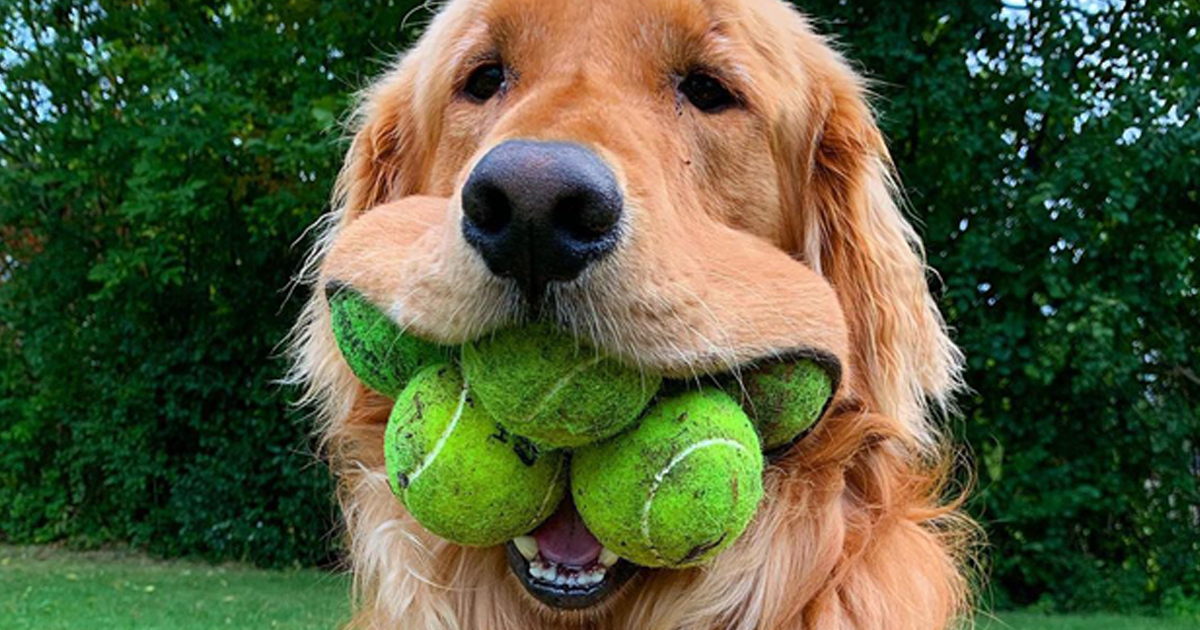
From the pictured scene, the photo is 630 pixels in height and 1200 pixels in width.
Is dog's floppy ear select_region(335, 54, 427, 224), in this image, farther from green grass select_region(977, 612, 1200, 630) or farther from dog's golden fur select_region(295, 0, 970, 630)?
green grass select_region(977, 612, 1200, 630)

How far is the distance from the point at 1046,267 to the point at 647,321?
7392mm

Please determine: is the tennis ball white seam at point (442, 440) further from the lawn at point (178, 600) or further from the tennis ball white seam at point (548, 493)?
the lawn at point (178, 600)

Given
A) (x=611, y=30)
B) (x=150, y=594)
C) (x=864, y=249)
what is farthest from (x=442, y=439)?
(x=150, y=594)

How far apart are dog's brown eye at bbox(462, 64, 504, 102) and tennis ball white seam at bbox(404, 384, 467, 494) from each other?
0.84 m

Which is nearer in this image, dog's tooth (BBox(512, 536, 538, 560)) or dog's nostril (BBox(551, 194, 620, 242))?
dog's nostril (BBox(551, 194, 620, 242))

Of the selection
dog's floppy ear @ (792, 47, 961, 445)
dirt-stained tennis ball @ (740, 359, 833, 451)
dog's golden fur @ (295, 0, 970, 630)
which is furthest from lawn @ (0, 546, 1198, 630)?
dirt-stained tennis ball @ (740, 359, 833, 451)

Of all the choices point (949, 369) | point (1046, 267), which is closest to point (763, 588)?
point (949, 369)

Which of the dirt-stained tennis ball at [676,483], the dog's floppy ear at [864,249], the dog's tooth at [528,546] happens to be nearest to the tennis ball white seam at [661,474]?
the dirt-stained tennis ball at [676,483]

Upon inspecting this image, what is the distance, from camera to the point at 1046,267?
324 inches

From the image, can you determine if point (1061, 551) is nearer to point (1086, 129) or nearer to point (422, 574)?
point (1086, 129)

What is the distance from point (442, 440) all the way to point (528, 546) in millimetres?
333

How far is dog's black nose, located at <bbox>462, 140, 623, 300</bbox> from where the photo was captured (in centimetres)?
157

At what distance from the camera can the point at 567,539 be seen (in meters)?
2.00

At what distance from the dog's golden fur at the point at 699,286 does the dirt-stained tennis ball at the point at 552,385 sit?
47 mm
